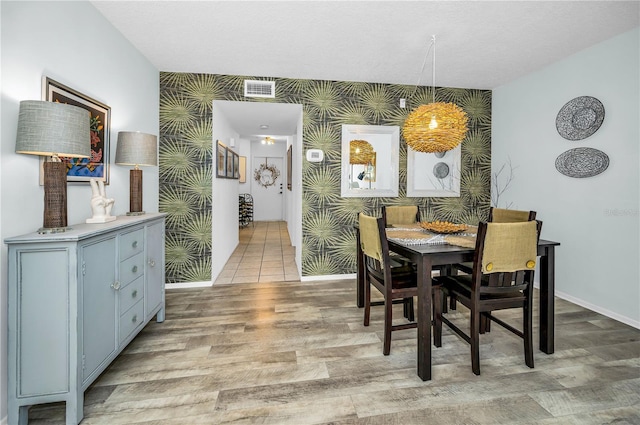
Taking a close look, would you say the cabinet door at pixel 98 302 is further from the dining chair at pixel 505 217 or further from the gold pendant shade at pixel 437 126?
the dining chair at pixel 505 217

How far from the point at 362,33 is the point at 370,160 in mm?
1645

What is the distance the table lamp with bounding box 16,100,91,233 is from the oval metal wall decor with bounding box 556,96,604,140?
4.12 m

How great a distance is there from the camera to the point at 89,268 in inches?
59.7

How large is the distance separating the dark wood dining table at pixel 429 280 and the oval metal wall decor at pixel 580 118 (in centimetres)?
172

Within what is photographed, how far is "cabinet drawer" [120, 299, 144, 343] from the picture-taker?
6.12 ft

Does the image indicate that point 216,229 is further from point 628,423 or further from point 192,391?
point 628,423

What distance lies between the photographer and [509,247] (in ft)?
5.97

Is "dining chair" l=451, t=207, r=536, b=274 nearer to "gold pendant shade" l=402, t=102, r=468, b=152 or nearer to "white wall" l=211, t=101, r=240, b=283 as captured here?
"gold pendant shade" l=402, t=102, r=468, b=152

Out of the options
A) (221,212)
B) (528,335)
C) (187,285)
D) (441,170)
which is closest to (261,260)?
(221,212)

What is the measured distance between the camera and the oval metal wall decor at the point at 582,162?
2852mm

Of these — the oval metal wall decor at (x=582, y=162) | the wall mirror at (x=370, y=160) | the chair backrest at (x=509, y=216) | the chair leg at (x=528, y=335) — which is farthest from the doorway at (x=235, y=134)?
the oval metal wall decor at (x=582, y=162)

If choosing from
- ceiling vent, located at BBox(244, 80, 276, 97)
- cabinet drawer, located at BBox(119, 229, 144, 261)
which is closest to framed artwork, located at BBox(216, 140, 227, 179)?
ceiling vent, located at BBox(244, 80, 276, 97)

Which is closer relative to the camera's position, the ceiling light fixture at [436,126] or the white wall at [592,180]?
the ceiling light fixture at [436,126]

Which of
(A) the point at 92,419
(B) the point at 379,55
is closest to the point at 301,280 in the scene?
(A) the point at 92,419
